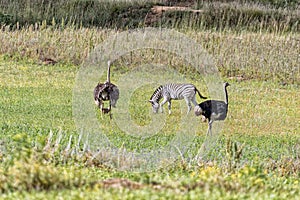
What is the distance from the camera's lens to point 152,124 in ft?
46.2

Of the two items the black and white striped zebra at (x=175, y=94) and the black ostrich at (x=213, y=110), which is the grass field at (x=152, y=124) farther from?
the black ostrich at (x=213, y=110)

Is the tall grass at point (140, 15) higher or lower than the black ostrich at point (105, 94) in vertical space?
higher

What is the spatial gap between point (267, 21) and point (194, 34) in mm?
5616

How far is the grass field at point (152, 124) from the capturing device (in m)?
6.88

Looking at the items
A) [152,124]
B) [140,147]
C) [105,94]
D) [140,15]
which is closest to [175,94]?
[152,124]

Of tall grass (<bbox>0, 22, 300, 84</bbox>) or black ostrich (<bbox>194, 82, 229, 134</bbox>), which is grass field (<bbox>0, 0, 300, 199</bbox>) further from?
black ostrich (<bbox>194, 82, 229, 134</bbox>)

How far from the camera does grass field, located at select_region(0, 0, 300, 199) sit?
6.88 meters

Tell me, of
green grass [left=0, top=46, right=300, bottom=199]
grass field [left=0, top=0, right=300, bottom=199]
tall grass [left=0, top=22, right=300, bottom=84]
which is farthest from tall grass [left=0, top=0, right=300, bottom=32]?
green grass [left=0, top=46, right=300, bottom=199]

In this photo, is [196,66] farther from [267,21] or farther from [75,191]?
[75,191]

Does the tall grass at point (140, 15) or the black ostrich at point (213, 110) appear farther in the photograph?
the tall grass at point (140, 15)

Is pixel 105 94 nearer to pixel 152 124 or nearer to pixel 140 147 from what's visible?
pixel 152 124

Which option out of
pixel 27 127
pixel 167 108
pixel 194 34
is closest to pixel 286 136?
pixel 167 108

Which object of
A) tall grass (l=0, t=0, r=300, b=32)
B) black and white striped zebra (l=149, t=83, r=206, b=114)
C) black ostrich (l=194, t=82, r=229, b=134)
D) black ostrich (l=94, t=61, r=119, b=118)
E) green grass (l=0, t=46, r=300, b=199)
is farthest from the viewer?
tall grass (l=0, t=0, r=300, b=32)

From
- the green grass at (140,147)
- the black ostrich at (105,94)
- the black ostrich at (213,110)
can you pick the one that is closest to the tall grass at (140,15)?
the green grass at (140,147)
